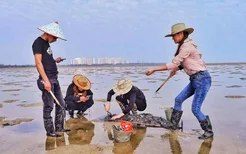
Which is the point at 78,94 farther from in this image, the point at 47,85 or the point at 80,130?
the point at 47,85

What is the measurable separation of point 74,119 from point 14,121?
4.59 ft

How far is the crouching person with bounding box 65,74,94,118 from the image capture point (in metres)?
6.74

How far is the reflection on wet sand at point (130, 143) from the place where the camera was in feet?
14.7

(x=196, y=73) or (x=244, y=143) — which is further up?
(x=196, y=73)

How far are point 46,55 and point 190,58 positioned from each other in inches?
102

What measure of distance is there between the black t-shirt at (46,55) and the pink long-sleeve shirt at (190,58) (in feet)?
6.95

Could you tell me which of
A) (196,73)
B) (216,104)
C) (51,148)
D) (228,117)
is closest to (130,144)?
(51,148)

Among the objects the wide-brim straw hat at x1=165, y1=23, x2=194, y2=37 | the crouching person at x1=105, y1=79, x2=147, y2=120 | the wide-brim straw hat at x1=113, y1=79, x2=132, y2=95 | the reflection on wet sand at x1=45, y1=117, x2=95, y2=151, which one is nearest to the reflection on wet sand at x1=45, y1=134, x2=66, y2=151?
the reflection on wet sand at x1=45, y1=117, x2=95, y2=151

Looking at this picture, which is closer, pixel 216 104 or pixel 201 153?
pixel 201 153

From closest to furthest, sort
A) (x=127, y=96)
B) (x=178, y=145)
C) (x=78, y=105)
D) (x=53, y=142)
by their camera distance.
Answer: (x=178, y=145) → (x=53, y=142) → (x=127, y=96) → (x=78, y=105)

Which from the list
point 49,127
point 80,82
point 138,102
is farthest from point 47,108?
point 138,102

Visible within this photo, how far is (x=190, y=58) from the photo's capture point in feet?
16.1

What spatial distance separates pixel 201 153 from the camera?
427cm

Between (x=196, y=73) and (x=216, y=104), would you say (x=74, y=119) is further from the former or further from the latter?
(x=216, y=104)
